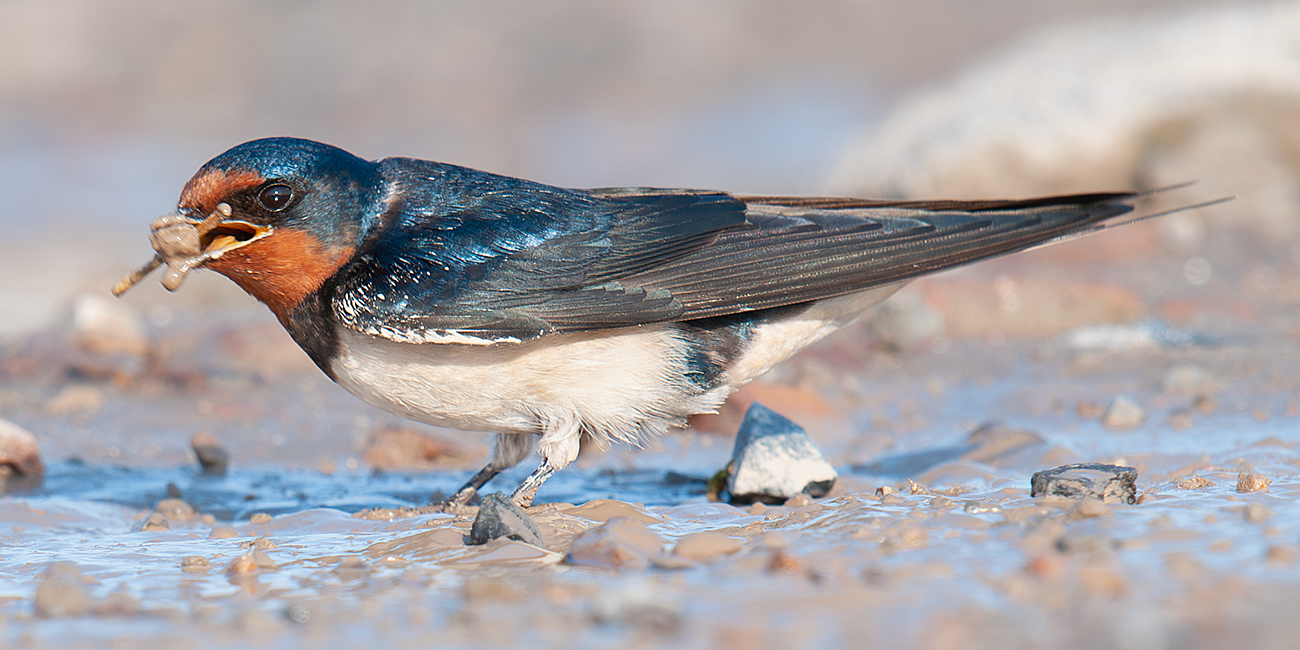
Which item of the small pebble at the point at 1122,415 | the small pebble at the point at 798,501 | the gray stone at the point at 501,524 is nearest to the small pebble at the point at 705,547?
the gray stone at the point at 501,524

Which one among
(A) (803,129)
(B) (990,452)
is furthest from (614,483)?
(A) (803,129)

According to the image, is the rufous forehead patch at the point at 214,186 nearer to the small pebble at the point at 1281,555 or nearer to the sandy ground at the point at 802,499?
the sandy ground at the point at 802,499

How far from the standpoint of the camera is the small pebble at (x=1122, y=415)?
15.5ft

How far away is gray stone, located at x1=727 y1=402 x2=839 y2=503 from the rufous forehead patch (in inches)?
68.0

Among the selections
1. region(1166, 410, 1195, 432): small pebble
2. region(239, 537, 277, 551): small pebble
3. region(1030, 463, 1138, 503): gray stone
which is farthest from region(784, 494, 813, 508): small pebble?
region(1166, 410, 1195, 432): small pebble

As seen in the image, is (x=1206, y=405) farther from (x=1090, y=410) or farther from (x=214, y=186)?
(x=214, y=186)

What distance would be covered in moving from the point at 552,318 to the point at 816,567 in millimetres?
1266

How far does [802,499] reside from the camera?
12.5 feet

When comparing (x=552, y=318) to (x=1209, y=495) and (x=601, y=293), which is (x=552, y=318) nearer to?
(x=601, y=293)

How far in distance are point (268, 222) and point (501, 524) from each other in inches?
45.9

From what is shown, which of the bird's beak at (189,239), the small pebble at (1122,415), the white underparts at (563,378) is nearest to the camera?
the bird's beak at (189,239)

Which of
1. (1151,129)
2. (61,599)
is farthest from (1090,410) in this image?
(1151,129)

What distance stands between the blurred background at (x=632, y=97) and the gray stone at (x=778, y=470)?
4.95m

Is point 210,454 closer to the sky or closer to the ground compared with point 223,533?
closer to the sky
